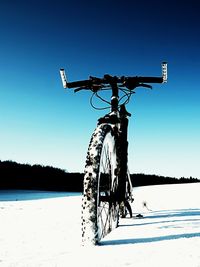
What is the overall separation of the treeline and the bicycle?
14.6 meters

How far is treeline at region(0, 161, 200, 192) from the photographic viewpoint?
18.7 meters

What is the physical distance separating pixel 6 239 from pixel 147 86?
9.11 feet

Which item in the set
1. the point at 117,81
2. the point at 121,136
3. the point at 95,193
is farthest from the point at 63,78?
the point at 95,193

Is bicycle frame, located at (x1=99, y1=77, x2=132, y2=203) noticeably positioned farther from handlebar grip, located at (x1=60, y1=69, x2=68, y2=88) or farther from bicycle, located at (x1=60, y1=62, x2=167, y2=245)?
handlebar grip, located at (x1=60, y1=69, x2=68, y2=88)

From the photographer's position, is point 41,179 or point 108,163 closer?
point 108,163

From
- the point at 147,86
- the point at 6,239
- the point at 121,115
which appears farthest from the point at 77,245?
the point at 147,86

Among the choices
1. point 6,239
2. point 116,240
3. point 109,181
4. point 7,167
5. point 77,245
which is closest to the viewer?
point 77,245

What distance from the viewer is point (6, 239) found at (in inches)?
118

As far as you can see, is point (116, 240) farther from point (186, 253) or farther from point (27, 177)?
point (27, 177)

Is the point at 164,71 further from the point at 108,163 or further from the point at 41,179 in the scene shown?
the point at 41,179

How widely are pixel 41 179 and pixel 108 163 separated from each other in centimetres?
1666

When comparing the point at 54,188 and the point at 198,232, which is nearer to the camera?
the point at 198,232

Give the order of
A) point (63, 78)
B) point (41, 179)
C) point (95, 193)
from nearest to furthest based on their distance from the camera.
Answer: point (95, 193) → point (63, 78) → point (41, 179)

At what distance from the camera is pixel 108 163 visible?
12.4ft
